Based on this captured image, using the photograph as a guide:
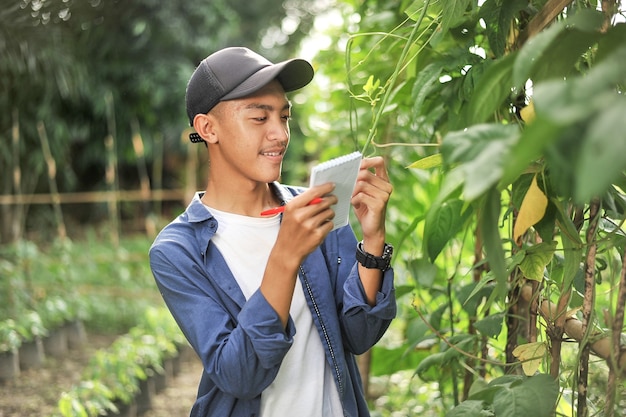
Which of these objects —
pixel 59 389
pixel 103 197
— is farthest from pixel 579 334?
pixel 103 197

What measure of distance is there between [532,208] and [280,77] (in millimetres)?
503

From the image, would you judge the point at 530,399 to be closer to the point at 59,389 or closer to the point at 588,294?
the point at 588,294

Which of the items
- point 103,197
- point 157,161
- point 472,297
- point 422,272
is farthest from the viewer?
point 157,161

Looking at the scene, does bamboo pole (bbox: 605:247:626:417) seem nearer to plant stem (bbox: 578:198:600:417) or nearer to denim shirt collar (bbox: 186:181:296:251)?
plant stem (bbox: 578:198:600:417)

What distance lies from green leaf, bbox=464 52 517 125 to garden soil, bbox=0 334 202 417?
271cm

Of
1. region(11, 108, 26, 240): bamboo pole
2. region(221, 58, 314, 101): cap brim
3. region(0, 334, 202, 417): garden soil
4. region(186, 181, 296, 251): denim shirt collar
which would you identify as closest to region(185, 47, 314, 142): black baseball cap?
region(221, 58, 314, 101): cap brim

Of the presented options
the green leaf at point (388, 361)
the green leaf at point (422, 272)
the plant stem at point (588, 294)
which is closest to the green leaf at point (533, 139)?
the plant stem at point (588, 294)

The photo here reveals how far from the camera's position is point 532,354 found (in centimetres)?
107

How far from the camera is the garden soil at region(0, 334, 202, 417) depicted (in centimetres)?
307

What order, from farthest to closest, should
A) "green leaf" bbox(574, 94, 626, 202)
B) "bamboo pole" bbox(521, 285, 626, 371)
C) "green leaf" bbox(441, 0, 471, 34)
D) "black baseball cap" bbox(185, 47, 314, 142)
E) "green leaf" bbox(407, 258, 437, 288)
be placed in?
"green leaf" bbox(407, 258, 437, 288) → "black baseball cap" bbox(185, 47, 314, 142) → "green leaf" bbox(441, 0, 471, 34) → "bamboo pole" bbox(521, 285, 626, 371) → "green leaf" bbox(574, 94, 626, 202)

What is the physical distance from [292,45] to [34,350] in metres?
5.20

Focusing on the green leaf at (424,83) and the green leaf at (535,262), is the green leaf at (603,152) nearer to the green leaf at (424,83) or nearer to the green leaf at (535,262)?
the green leaf at (535,262)

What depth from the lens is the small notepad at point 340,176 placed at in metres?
1.00

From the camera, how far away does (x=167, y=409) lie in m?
3.30
